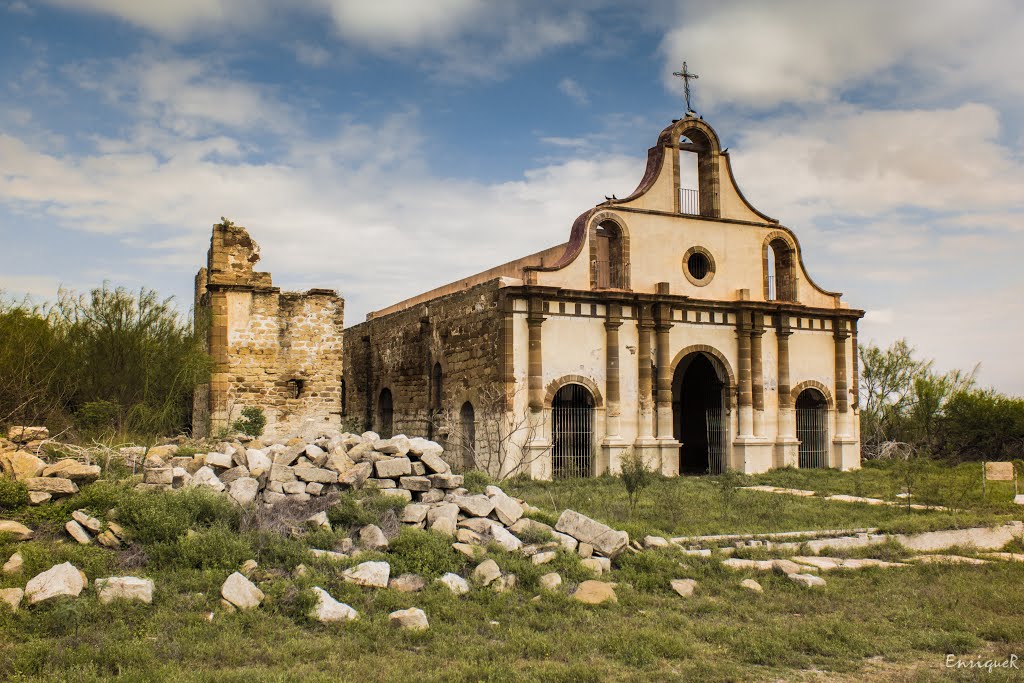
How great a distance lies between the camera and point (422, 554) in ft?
29.2

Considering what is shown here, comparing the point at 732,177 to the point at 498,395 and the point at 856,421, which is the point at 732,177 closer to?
the point at 856,421

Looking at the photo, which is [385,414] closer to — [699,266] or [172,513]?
[699,266]

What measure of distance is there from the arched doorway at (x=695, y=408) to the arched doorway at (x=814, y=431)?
2.59 metres

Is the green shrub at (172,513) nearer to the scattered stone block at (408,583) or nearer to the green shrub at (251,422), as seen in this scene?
the scattered stone block at (408,583)

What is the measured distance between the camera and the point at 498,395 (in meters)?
19.2

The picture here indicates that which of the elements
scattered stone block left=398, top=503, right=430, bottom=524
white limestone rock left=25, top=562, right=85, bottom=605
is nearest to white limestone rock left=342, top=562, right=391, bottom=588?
scattered stone block left=398, top=503, right=430, bottom=524

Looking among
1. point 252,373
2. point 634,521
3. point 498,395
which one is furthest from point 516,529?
point 252,373

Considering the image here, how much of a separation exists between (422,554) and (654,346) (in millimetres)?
13466

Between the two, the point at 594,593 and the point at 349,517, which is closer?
the point at 594,593

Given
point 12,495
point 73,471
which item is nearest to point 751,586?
point 73,471

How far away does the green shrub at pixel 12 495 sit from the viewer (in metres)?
8.95

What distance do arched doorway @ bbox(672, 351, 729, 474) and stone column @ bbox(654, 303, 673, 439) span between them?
2217mm

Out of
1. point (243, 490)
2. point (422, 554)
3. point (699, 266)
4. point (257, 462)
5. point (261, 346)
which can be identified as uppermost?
point (699, 266)

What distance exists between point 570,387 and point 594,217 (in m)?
4.42
